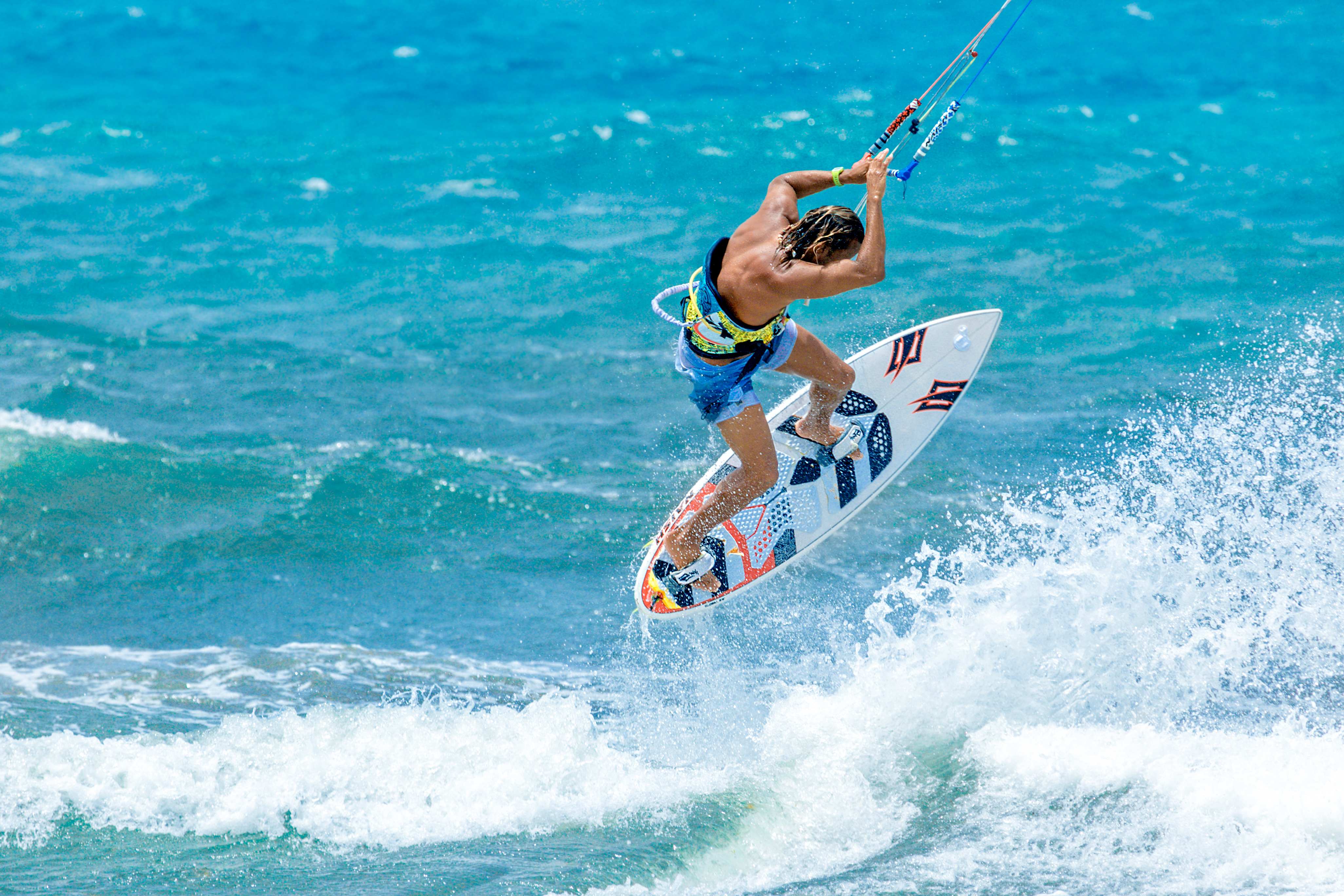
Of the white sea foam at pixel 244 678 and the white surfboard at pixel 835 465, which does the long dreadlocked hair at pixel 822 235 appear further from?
the white sea foam at pixel 244 678

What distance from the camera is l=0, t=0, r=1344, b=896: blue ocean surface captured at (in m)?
5.45

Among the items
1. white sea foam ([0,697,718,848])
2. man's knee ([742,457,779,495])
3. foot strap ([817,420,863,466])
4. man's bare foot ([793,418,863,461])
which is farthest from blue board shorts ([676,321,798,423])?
white sea foam ([0,697,718,848])

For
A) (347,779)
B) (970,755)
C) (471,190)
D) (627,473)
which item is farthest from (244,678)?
(471,190)

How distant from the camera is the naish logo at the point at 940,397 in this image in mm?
7293

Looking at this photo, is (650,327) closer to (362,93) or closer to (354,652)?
(354,652)

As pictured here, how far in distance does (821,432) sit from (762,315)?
73.7 inches

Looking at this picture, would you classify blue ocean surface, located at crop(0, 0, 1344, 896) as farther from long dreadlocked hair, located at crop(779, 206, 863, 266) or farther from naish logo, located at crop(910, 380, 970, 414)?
long dreadlocked hair, located at crop(779, 206, 863, 266)

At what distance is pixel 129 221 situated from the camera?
44.6 ft

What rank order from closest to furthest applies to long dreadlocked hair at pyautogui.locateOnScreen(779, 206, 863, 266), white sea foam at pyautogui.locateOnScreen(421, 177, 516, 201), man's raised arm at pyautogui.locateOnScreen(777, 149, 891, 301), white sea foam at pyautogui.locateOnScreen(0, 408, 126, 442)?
man's raised arm at pyautogui.locateOnScreen(777, 149, 891, 301) < long dreadlocked hair at pyautogui.locateOnScreen(779, 206, 863, 266) < white sea foam at pyautogui.locateOnScreen(0, 408, 126, 442) < white sea foam at pyautogui.locateOnScreen(421, 177, 516, 201)

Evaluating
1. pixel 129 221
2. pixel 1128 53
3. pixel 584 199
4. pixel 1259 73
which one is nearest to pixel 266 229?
pixel 129 221

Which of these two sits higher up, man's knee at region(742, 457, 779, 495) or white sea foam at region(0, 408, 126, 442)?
man's knee at region(742, 457, 779, 495)

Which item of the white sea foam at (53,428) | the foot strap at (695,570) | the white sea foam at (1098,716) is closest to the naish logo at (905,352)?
the white sea foam at (1098,716)

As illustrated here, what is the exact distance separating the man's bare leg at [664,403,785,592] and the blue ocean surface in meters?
0.67

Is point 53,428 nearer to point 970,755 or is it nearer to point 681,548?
point 681,548
